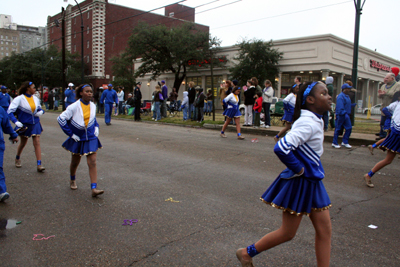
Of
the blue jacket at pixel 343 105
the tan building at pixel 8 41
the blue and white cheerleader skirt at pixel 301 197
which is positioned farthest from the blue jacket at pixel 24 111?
the tan building at pixel 8 41

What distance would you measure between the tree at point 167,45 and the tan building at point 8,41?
12566 cm

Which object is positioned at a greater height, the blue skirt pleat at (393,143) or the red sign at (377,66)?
the red sign at (377,66)

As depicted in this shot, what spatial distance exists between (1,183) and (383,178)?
6.62 meters

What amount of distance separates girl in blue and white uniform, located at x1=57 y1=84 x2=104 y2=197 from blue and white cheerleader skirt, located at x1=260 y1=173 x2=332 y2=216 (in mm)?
3186

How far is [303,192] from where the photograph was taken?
8.10ft

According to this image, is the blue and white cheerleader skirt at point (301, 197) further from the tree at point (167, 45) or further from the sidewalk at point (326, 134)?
the tree at point (167, 45)

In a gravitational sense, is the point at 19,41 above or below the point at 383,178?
above

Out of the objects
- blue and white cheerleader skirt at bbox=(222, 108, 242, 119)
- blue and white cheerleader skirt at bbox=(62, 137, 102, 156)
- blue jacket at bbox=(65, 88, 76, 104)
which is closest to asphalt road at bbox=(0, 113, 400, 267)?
blue and white cheerleader skirt at bbox=(62, 137, 102, 156)

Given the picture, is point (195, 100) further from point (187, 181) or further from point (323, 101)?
point (323, 101)

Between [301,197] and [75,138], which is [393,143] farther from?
[75,138]

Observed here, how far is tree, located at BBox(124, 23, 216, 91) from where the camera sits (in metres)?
33.0

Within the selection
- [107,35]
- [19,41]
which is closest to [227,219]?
[107,35]

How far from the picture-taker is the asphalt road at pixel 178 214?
310 centimetres

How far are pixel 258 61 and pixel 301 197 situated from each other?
27268mm
